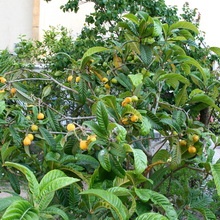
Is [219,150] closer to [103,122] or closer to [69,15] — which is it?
[69,15]

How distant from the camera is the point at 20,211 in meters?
0.79

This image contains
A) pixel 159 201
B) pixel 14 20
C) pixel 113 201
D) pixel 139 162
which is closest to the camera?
pixel 113 201

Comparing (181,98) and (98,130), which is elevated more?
(181,98)

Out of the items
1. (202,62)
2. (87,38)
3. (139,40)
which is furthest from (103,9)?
(139,40)

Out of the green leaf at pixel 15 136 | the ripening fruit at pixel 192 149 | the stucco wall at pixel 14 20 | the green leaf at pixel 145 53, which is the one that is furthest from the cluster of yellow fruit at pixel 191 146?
the stucco wall at pixel 14 20

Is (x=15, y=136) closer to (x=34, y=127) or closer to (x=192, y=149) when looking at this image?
(x=34, y=127)

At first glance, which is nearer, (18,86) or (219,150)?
(18,86)

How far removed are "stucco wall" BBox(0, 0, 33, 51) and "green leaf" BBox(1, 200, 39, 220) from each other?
23.9 feet

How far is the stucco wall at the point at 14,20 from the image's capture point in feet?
25.3

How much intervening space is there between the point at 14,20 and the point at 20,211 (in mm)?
7595

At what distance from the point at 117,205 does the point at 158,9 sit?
2.72 meters

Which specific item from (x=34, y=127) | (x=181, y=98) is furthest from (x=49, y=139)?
(x=181, y=98)

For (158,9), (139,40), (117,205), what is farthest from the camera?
(158,9)

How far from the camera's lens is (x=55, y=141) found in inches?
58.3
